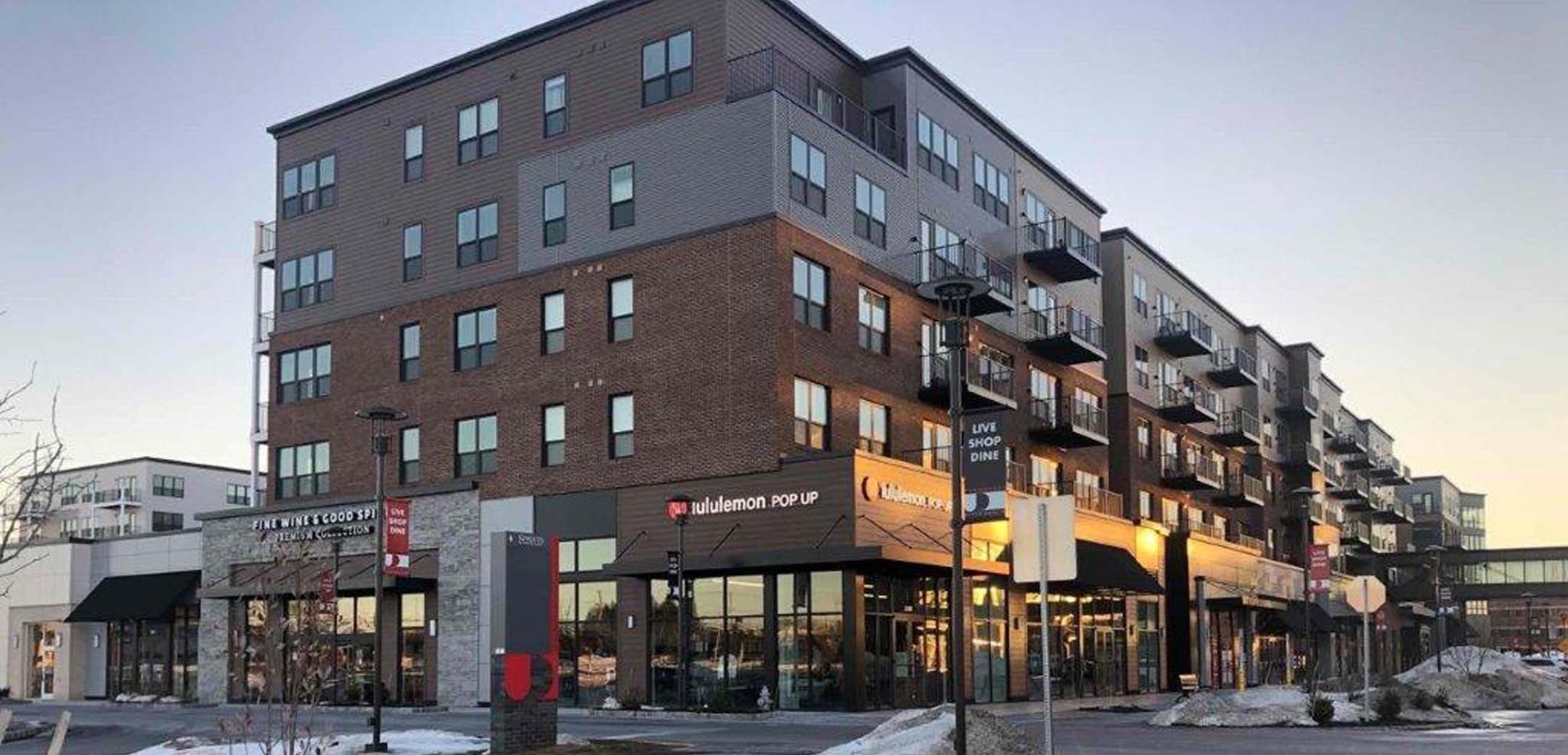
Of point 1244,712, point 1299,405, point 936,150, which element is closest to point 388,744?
point 1244,712

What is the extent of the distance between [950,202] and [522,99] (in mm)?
13325

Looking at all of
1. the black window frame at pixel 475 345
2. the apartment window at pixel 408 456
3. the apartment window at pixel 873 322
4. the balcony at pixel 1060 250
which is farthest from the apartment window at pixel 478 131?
the balcony at pixel 1060 250

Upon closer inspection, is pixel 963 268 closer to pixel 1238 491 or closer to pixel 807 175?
pixel 807 175

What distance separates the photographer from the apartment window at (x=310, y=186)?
5147cm

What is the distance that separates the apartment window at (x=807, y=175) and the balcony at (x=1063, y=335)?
12.3 m

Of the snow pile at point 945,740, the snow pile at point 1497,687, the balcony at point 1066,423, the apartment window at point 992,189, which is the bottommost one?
the snow pile at point 1497,687

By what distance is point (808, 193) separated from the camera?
41094mm

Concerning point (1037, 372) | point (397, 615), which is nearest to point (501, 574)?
point (397, 615)

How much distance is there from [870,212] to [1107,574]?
14.2 meters

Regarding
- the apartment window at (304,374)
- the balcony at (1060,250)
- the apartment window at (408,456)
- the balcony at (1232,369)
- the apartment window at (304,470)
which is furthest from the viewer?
the balcony at (1232,369)

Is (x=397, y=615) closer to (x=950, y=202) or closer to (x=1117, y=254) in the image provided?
(x=950, y=202)

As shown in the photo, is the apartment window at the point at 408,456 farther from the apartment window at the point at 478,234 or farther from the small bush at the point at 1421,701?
the small bush at the point at 1421,701

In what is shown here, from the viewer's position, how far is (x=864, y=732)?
102 feet

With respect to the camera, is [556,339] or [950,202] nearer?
[556,339]
